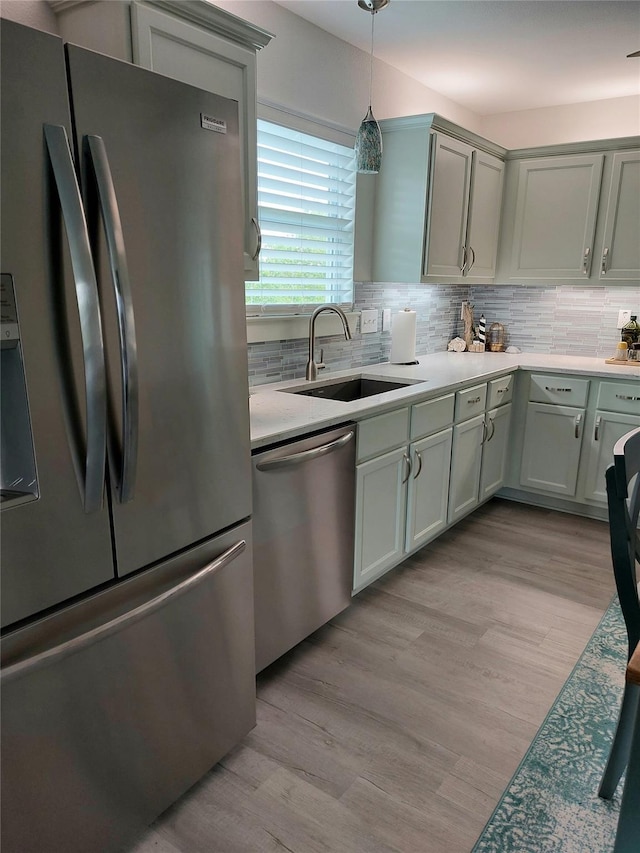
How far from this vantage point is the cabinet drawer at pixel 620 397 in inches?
127

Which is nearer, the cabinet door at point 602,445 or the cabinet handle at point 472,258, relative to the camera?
the cabinet door at point 602,445

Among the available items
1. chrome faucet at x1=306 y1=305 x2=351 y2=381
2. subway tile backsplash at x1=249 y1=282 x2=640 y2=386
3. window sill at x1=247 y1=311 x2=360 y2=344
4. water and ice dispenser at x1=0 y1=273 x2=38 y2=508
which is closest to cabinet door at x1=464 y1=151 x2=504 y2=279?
subway tile backsplash at x1=249 y1=282 x2=640 y2=386

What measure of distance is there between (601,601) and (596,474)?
1.03 metres

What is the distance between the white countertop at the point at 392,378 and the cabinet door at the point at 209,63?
514mm

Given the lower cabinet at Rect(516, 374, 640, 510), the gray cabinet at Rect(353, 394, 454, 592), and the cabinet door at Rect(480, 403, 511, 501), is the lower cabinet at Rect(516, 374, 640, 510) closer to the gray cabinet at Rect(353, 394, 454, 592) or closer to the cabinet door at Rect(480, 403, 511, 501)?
the cabinet door at Rect(480, 403, 511, 501)

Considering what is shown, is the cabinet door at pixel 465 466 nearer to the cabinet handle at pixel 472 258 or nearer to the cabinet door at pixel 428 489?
the cabinet door at pixel 428 489

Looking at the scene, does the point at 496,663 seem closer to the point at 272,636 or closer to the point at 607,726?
the point at 607,726

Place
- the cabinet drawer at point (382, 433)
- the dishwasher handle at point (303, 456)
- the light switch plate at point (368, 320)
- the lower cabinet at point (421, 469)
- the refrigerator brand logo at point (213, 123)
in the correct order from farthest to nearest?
the light switch plate at point (368, 320), the lower cabinet at point (421, 469), the cabinet drawer at point (382, 433), the dishwasher handle at point (303, 456), the refrigerator brand logo at point (213, 123)

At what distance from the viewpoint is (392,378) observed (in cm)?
296

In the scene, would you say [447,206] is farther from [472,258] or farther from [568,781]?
[568,781]

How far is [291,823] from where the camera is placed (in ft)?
5.01

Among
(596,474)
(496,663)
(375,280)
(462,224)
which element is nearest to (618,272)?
(462,224)

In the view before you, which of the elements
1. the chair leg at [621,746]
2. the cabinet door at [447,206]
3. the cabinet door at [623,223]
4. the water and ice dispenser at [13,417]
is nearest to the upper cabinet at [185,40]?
the water and ice dispenser at [13,417]

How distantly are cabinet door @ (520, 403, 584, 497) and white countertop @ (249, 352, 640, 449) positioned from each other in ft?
0.89
